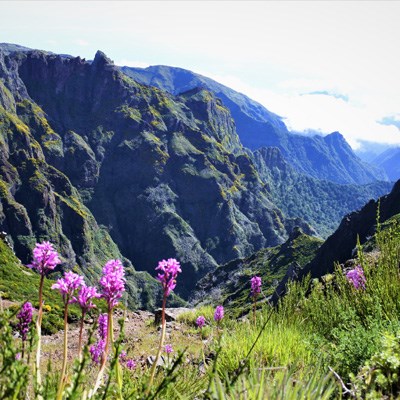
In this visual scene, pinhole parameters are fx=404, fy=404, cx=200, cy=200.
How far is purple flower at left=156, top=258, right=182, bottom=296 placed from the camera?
3.02 m

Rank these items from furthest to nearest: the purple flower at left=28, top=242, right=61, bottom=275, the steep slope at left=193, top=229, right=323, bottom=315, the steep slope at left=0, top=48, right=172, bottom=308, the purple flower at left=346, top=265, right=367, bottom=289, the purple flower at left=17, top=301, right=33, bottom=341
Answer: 1. the steep slope at left=0, top=48, right=172, bottom=308
2. the steep slope at left=193, top=229, right=323, bottom=315
3. the purple flower at left=346, top=265, right=367, bottom=289
4. the purple flower at left=17, top=301, right=33, bottom=341
5. the purple flower at left=28, top=242, right=61, bottom=275

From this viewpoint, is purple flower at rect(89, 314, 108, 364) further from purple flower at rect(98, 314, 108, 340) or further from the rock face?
the rock face

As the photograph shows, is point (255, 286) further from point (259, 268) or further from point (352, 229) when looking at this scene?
point (259, 268)

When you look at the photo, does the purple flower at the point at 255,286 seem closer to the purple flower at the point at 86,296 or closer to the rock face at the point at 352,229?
the purple flower at the point at 86,296

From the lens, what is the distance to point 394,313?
17.7 feet

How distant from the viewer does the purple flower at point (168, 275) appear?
3020 millimetres

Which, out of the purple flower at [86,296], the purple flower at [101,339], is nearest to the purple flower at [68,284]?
the purple flower at [86,296]

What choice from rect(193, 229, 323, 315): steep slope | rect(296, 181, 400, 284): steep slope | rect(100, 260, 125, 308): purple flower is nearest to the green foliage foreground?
rect(100, 260, 125, 308): purple flower

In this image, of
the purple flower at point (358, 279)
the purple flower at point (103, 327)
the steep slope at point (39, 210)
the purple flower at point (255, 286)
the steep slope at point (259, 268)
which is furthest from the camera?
the steep slope at point (39, 210)

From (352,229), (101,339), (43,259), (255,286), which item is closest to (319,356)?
(255,286)

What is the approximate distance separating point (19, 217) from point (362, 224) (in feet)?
398

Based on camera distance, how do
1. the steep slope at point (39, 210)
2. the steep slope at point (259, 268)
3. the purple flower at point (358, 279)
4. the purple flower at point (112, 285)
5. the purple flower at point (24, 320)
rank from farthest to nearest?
the steep slope at point (39, 210), the steep slope at point (259, 268), the purple flower at point (358, 279), the purple flower at point (24, 320), the purple flower at point (112, 285)

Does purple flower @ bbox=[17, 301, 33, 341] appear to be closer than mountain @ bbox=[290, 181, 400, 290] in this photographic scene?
Yes

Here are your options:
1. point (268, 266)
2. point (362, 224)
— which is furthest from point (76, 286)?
point (268, 266)
